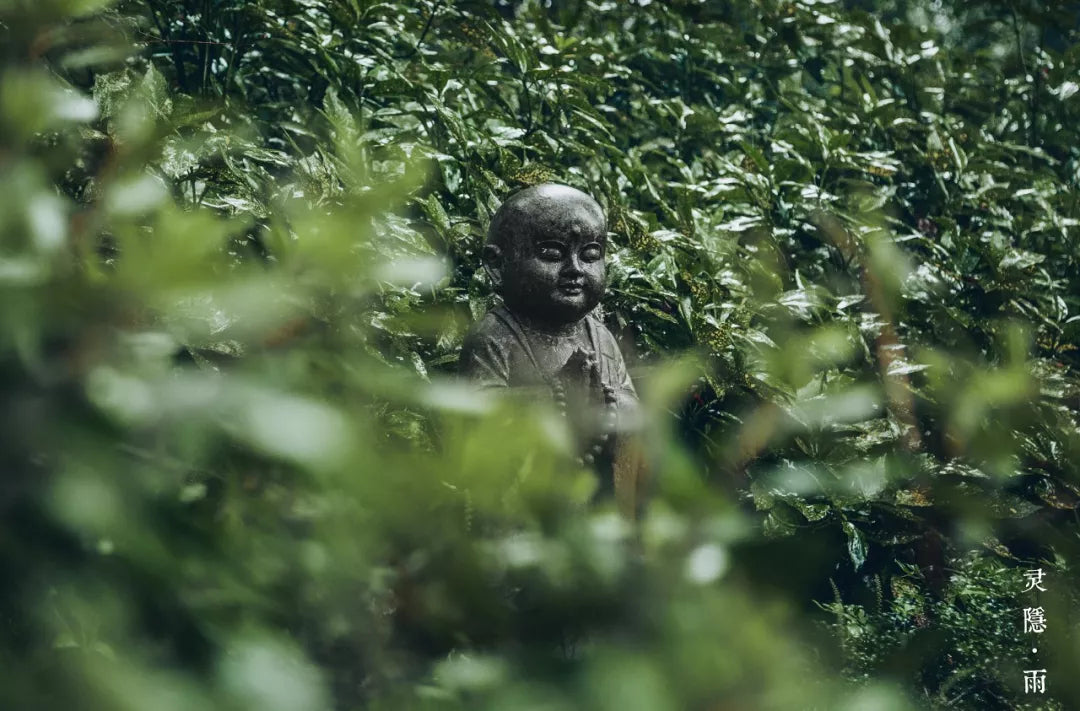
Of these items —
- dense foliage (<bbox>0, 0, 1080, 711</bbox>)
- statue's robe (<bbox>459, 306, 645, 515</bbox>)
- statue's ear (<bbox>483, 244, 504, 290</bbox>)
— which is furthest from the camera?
statue's ear (<bbox>483, 244, 504, 290</bbox>)

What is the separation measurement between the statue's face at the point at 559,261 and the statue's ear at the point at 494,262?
0.04 m

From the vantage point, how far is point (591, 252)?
2.46 metres

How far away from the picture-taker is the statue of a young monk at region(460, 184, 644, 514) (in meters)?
2.38

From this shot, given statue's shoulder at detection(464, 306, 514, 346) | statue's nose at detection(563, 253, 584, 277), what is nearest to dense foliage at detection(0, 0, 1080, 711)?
statue's shoulder at detection(464, 306, 514, 346)

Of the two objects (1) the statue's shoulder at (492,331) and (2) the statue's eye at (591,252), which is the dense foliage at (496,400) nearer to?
(1) the statue's shoulder at (492,331)

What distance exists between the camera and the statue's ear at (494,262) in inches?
98.3

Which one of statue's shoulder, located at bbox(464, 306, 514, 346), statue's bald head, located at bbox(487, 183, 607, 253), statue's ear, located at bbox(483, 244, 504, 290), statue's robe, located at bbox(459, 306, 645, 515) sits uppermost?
statue's bald head, located at bbox(487, 183, 607, 253)

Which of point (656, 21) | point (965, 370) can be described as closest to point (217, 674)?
point (965, 370)

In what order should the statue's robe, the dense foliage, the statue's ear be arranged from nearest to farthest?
the dense foliage → the statue's robe → the statue's ear

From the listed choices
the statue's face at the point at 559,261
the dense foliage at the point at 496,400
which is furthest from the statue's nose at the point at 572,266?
the dense foliage at the point at 496,400

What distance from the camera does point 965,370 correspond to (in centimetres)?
272

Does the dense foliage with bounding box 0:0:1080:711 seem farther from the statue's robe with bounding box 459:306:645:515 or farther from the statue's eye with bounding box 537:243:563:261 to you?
the statue's eye with bounding box 537:243:563:261

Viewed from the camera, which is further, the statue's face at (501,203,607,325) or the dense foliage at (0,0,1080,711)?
the statue's face at (501,203,607,325)

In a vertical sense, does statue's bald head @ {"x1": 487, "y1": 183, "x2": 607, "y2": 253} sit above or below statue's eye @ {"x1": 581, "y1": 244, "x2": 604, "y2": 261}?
above
